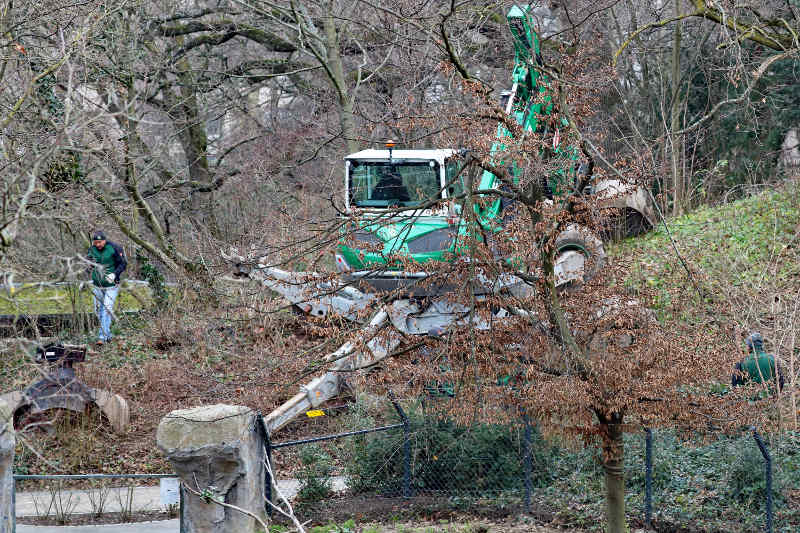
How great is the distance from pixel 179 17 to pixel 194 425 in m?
12.0

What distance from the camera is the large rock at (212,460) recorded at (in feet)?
26.9

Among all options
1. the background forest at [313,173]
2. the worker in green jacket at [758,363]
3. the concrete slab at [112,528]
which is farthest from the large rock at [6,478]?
the worker in green jacket at [758,363]

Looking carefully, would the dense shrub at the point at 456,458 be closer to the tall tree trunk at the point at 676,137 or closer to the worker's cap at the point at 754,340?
the worker's cap at the point at 754,340

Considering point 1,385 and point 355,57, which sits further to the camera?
point 355,57

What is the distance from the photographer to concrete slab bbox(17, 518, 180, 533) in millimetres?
9445

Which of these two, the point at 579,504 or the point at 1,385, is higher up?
the point at 1,385

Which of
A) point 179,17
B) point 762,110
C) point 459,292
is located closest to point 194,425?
point 459,292

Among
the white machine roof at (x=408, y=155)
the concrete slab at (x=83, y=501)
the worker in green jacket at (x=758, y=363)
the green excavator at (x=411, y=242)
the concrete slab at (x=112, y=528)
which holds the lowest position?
the concrete slab at (x=112, y=528)

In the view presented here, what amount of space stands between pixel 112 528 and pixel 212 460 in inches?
86.5

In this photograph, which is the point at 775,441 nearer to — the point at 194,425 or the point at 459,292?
the point at 459,292

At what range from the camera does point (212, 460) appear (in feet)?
27.4

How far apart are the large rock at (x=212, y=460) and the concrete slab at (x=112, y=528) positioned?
1412 mm

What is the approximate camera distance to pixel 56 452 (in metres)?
11.6

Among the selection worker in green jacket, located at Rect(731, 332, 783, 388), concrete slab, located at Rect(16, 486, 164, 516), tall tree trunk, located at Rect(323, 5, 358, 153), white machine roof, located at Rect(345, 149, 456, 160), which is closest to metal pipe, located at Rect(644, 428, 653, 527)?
worker in green jacket, located at Rect(731, 332, 783, 388)
